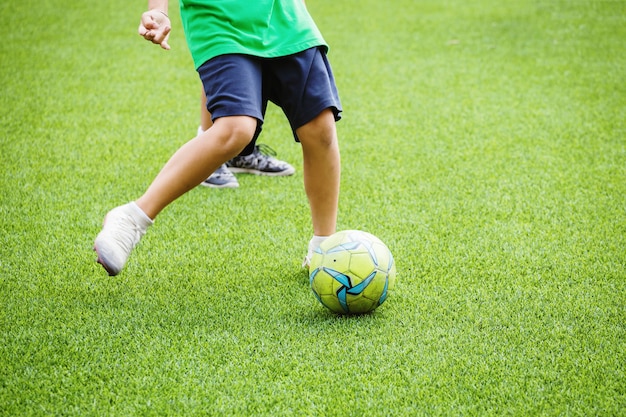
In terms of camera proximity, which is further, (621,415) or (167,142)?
(167,142)

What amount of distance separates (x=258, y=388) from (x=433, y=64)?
4.84 m

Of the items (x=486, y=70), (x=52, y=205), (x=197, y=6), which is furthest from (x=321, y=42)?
(x=486, y=70)

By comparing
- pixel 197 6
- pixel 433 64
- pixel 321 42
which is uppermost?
pixel 197 6

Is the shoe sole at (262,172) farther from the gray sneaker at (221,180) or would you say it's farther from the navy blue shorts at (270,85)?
the navy blue shorts at (270,85)

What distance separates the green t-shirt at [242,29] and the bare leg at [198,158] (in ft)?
0.89

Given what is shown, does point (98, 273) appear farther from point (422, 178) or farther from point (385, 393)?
point (422, 178)

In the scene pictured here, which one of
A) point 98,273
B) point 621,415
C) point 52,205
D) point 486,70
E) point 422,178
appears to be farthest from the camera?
point 486,70

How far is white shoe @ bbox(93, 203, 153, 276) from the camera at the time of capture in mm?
2375

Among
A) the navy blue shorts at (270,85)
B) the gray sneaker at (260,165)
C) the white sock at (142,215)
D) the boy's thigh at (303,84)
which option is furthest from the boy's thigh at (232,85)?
the gray sneaker at (260,165)

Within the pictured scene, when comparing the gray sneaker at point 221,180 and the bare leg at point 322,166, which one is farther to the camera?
the gray sneaker at point 221,180

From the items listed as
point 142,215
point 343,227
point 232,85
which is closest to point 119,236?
point 142,215

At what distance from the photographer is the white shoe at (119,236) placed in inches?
93.5

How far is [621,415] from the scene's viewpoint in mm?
1996

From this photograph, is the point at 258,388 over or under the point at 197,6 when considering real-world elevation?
under
